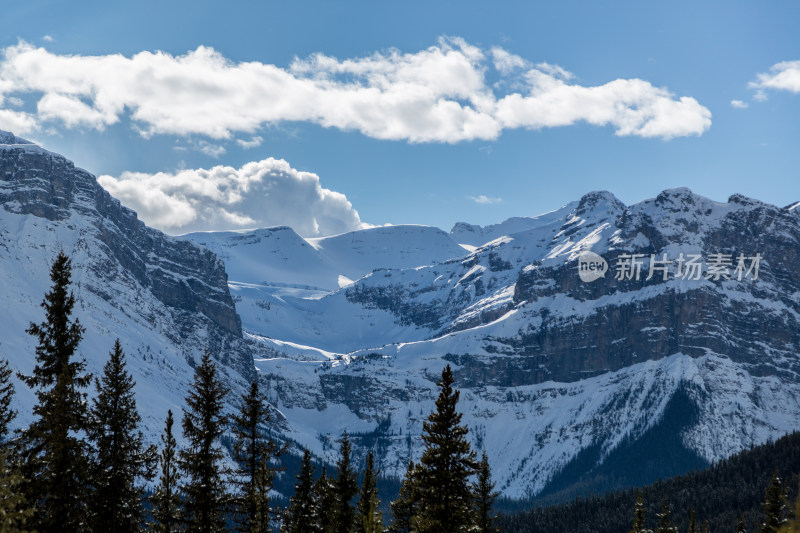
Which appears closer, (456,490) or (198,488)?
(456,490)

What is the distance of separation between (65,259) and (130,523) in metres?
13.7

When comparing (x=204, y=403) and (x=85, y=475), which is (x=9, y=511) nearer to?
(x=85, y=475)

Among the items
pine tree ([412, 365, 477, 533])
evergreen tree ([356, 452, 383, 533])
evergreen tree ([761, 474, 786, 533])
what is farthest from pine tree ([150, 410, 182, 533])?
evergreen tree ([761, 474, 786, 533])

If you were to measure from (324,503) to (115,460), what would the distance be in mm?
15898

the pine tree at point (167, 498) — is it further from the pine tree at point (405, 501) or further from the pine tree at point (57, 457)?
the pine tree at point (405, 501)

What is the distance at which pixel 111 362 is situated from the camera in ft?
165

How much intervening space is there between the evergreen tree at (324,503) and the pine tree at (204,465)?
12.4 m

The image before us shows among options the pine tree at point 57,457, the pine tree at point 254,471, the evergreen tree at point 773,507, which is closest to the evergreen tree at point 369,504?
the pine tree at point 254,471

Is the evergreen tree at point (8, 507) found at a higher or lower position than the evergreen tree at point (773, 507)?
lower

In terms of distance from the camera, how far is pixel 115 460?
4684cm

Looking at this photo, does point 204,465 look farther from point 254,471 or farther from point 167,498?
point 254,471

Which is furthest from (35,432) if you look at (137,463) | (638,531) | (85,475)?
(638,531)

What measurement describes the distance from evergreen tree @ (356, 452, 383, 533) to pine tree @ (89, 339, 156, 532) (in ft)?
35.1

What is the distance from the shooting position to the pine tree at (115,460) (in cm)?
4659
